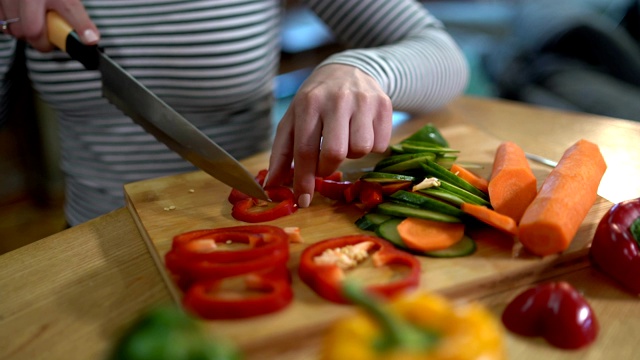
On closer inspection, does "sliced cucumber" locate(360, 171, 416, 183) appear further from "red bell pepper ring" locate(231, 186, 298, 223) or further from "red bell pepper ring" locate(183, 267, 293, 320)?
"red bell pepper ring" locate(183, 267, 293, 320)

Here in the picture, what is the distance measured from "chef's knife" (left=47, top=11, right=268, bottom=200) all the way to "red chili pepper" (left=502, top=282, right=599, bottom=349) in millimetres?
550

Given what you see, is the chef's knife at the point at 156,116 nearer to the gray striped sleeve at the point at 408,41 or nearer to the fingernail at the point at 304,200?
the fingernail at the point at 304,200

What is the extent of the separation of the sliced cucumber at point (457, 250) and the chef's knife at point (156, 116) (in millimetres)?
375

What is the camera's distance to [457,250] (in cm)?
107

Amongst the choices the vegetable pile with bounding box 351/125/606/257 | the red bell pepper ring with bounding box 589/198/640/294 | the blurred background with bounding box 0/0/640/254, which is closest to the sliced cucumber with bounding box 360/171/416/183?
the vegetable pile with bounding box 351/125/606/257

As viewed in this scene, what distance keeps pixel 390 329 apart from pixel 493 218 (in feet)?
1.94

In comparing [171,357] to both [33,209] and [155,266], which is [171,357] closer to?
[155,266]

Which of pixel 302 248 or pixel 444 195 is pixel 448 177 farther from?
pixel 302 248

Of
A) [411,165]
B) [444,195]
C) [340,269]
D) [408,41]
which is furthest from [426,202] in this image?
[408,41]

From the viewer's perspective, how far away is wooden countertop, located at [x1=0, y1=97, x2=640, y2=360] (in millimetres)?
921

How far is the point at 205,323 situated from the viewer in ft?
2.87

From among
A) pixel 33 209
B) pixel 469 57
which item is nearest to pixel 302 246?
pixel 33 209

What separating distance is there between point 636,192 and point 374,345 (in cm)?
109

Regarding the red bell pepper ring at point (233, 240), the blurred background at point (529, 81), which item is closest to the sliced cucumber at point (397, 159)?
the red bell pepper ring at point (233, 240)
